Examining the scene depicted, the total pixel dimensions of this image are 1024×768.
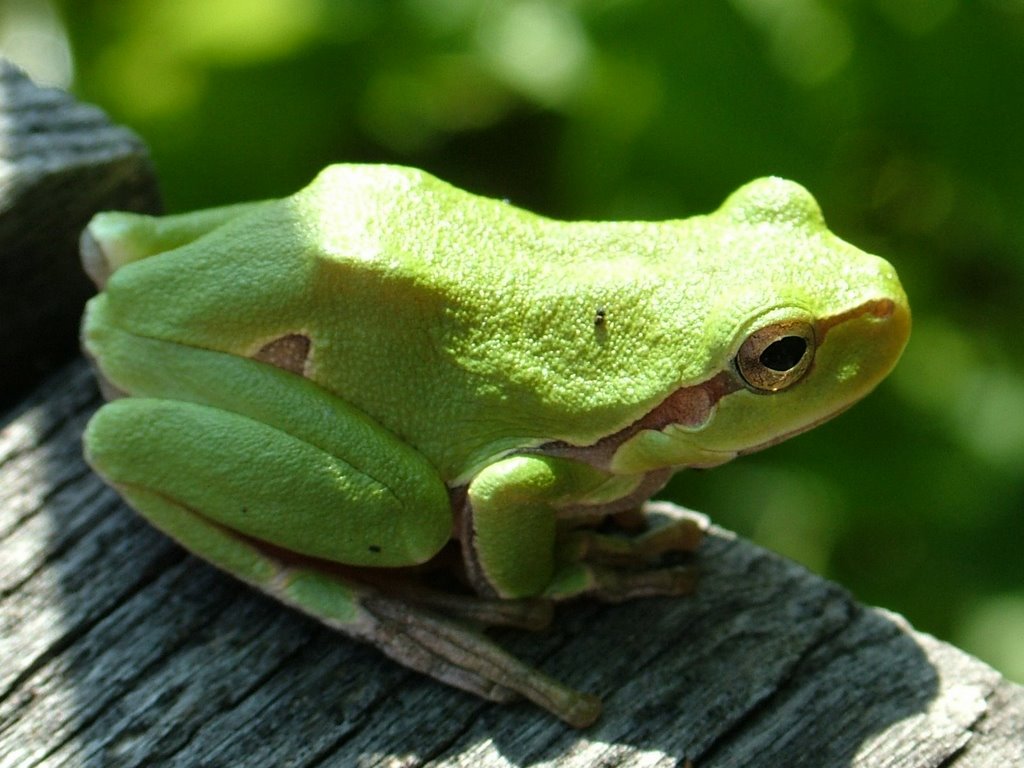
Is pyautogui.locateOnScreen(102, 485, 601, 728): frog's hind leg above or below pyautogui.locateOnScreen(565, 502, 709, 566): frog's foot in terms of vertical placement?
below

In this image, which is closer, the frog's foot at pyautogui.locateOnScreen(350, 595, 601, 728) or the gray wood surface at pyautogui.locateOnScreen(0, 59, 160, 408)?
the frog's foot at pyautogui.locateOnScreen(350, 595, 601, 728)

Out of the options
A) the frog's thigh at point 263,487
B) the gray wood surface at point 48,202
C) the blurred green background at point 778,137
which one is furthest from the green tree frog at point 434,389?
the blurred green background at point 778,137

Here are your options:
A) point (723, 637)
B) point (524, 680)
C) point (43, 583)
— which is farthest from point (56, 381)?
point (723, 637)

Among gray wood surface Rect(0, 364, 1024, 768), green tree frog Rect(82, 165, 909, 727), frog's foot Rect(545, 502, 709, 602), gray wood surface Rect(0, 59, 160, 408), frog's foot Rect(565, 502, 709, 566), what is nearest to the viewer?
gray wood surface Rect(0, 364, 1024, 768)

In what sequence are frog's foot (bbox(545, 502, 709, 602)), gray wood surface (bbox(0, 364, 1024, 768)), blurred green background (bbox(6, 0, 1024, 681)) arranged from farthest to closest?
blurred green background (bbox(6, 0, 1024, 681)) < frog's foot (bbox(545, 502, 709, 602)) < gray wood surface (bbox(0, 364, 1024, 768))

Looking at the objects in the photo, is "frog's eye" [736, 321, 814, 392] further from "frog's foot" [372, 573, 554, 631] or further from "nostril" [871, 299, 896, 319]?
"frog's foot" [372, 573, 554, 631]

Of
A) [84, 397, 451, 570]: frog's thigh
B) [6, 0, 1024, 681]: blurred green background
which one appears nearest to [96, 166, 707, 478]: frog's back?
[84, 397, 451, 570]: frog's thigh
